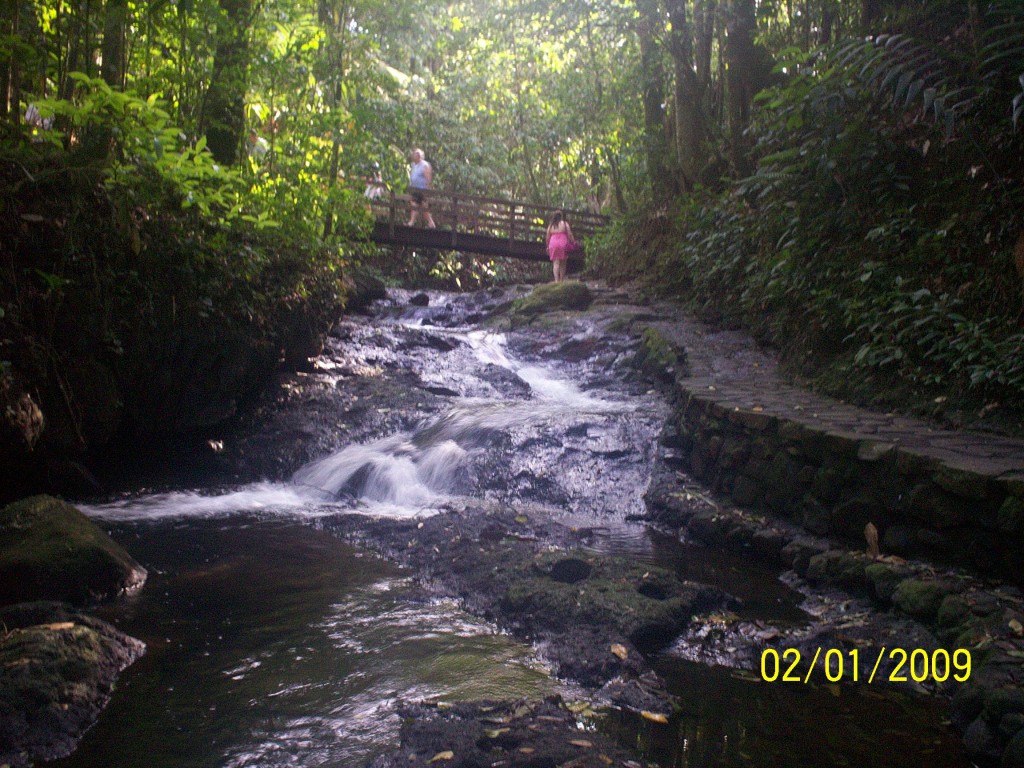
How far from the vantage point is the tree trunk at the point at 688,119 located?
545 inches

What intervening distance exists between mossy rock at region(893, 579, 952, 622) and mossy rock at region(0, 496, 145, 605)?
15.0 feet

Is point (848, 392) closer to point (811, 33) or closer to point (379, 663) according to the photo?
point (379, 663)

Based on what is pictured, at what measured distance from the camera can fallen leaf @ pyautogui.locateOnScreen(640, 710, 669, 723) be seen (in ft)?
10.7

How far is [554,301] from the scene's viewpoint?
14.3m

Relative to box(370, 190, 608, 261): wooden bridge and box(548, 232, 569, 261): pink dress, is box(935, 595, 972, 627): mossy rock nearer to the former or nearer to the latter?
box(548, 232, 569, 261): pink dress

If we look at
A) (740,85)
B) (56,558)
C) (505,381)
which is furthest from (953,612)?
(740,85)

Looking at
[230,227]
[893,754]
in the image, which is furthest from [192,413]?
[893,754]

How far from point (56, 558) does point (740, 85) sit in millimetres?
11987

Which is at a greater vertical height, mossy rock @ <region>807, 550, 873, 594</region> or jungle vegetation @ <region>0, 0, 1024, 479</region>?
jungle vegetation @ <region>0, 0, 1024, 479</region>

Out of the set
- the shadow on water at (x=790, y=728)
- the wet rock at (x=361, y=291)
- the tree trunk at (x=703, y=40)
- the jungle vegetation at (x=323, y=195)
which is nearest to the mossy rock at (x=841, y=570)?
the shadow on water at (x=790, y=728)

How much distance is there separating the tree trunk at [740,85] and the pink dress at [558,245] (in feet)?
17.2

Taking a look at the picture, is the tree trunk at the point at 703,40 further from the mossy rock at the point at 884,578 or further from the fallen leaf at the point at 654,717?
the fallen leaf at the point at 654,717

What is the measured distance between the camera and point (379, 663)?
378 cm

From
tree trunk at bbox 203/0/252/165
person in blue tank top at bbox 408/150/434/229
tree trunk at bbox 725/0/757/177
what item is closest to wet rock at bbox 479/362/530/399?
tree trunk at bbox 203/0/252/165
